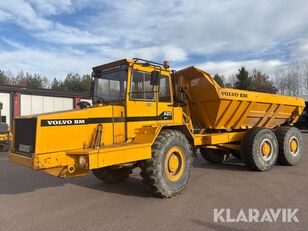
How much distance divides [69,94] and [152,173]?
25138mm

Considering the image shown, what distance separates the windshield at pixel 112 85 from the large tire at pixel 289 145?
6215 mm

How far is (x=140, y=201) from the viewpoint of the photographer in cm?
677

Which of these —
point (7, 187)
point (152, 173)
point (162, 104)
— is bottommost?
point (7, 187)

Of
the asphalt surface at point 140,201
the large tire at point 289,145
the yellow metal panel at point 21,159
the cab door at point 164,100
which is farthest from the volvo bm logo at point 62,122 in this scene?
the large tire at point 289,145

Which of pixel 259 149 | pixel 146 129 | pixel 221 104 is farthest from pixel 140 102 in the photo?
pixel 259 149

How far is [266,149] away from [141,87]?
4.89 m

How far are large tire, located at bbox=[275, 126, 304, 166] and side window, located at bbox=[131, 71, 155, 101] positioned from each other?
218 inches

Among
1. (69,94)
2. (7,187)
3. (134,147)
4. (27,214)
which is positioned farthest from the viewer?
(69,94)

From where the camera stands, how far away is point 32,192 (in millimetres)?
7793

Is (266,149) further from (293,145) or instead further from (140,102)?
(140,102)

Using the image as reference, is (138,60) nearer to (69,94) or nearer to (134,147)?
(134,147)

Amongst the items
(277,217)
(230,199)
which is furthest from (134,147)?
(277,217)

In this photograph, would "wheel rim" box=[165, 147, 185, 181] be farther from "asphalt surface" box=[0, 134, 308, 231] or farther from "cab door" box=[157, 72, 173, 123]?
"cab door" box=[157, 72, 173, 123]

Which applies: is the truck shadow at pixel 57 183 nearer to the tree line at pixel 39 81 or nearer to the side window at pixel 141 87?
the side window at pixel 141 87
